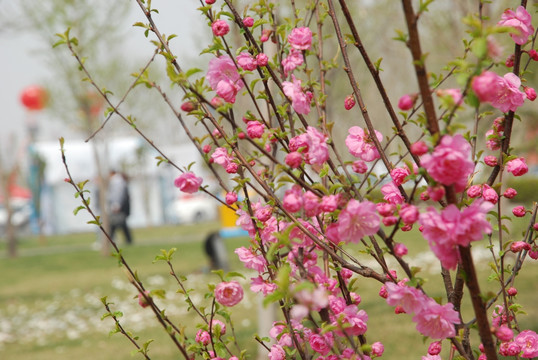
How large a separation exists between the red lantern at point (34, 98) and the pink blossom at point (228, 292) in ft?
90.2

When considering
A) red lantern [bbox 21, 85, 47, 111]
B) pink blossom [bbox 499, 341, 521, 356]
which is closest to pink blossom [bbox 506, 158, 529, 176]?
pink blossom [bbox 499, 341, 521, 356]

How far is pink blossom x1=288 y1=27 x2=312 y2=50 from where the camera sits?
1.65 meters

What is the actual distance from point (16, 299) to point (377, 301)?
5354mm

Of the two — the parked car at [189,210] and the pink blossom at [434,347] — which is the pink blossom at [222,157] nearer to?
the pink blossom at [434,347]

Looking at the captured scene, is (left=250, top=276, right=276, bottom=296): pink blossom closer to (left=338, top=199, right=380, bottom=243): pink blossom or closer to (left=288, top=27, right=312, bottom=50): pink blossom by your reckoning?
(left=338, top=199, right=380, bottom=243): pink blossom

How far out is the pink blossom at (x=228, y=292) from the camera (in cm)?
138

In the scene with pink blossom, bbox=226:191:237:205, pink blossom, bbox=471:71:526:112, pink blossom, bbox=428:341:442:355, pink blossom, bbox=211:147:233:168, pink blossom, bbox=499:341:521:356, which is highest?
pink blossom, bbox=471:71:526:112

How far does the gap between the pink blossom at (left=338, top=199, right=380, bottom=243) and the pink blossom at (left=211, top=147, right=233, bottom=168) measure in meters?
0.46

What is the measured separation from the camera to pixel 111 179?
1531 cm

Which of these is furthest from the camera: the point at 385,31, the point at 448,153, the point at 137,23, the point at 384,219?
the point at 385,31

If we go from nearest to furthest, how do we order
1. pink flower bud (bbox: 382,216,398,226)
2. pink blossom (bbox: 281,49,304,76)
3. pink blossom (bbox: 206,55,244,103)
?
pink flower bud (bbox: 382,216,398,226), pink blossom (bbox: 206,55,244,103), pink blossom (bbox: 281,49,304,76)

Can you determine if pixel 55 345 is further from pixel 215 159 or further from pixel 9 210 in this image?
pixel 9 210

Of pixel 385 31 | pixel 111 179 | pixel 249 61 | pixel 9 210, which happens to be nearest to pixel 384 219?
pixel 249 61

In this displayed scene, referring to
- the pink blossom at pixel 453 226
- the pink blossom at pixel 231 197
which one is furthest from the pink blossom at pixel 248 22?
the pink blossom at pixel 453 226
